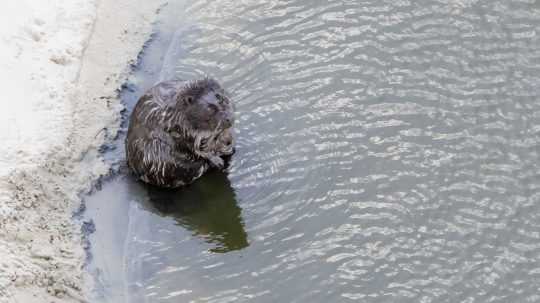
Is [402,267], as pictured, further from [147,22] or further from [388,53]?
[147,22]

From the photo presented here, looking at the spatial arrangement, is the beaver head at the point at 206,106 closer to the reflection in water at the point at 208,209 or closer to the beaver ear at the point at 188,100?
the beaver ear at the point at 188,100

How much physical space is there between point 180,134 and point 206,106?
0.40m

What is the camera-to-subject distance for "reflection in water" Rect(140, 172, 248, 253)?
7.91 meters

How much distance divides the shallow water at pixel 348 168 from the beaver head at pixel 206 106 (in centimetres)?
51

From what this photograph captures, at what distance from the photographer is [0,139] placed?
8109mm

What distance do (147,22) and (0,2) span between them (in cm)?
173

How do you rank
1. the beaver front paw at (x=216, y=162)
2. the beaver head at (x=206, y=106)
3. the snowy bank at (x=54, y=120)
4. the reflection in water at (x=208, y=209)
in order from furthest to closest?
the beaver front paw at (x=216, y=162), the beaver head at (x=206, y=106), the reflection in water at (x=208, y=209), the snowy bank at (x=54, y=120)

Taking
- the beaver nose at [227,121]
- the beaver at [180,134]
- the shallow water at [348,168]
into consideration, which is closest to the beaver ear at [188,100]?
the beaver at [180,134]

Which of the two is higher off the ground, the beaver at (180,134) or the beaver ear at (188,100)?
the beaver ear at (188,100)

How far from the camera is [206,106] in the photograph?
27.2 feet

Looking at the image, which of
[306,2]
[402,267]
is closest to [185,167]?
[402,267]

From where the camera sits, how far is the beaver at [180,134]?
8328 mm

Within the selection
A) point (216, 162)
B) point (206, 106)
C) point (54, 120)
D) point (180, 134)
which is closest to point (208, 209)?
point (216, 162)

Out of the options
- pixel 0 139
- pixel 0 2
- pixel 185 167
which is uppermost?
pixel 0 2
